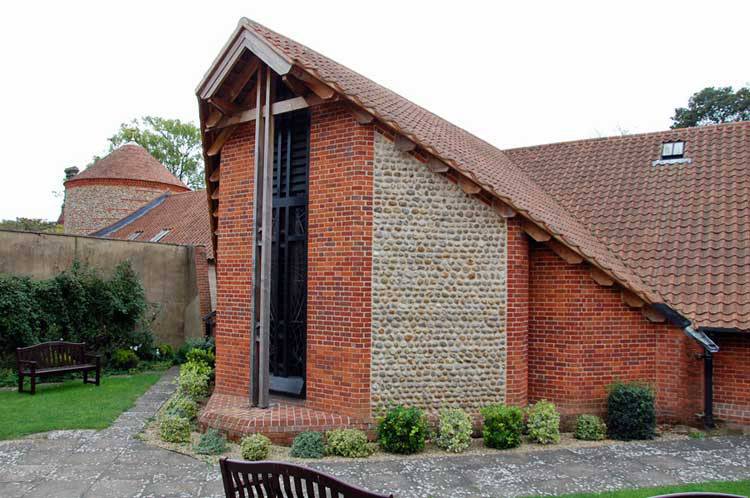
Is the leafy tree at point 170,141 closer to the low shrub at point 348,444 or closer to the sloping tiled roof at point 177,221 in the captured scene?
the sloping tiled roof at point 177,221

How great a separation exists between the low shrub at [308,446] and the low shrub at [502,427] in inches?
95.4

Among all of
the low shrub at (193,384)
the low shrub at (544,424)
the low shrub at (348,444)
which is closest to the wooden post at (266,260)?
the low shrub at (348,444)

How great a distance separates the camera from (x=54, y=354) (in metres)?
12.5

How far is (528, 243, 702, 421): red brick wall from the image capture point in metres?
9.28

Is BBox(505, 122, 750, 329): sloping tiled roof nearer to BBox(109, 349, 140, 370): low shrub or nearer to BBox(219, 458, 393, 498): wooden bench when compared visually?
BBox(219, 458, 393, 498): wooden bench

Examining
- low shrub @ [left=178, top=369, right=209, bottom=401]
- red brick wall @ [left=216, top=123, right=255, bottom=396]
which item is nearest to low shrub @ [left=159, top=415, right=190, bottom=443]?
red brick wall @ [left=216, top=123, right=255, bottom=396]

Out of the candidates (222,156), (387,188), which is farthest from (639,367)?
(222,156)

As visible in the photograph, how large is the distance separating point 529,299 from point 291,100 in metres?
5.34

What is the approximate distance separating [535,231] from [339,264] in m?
3.28

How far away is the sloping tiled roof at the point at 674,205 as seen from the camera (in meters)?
9.48

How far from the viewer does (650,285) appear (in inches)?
388

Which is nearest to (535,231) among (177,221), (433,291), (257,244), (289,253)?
(433,291)

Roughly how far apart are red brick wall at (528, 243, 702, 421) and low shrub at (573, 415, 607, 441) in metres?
0.41

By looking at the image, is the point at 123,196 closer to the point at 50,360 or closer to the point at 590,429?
the point at 50,360
